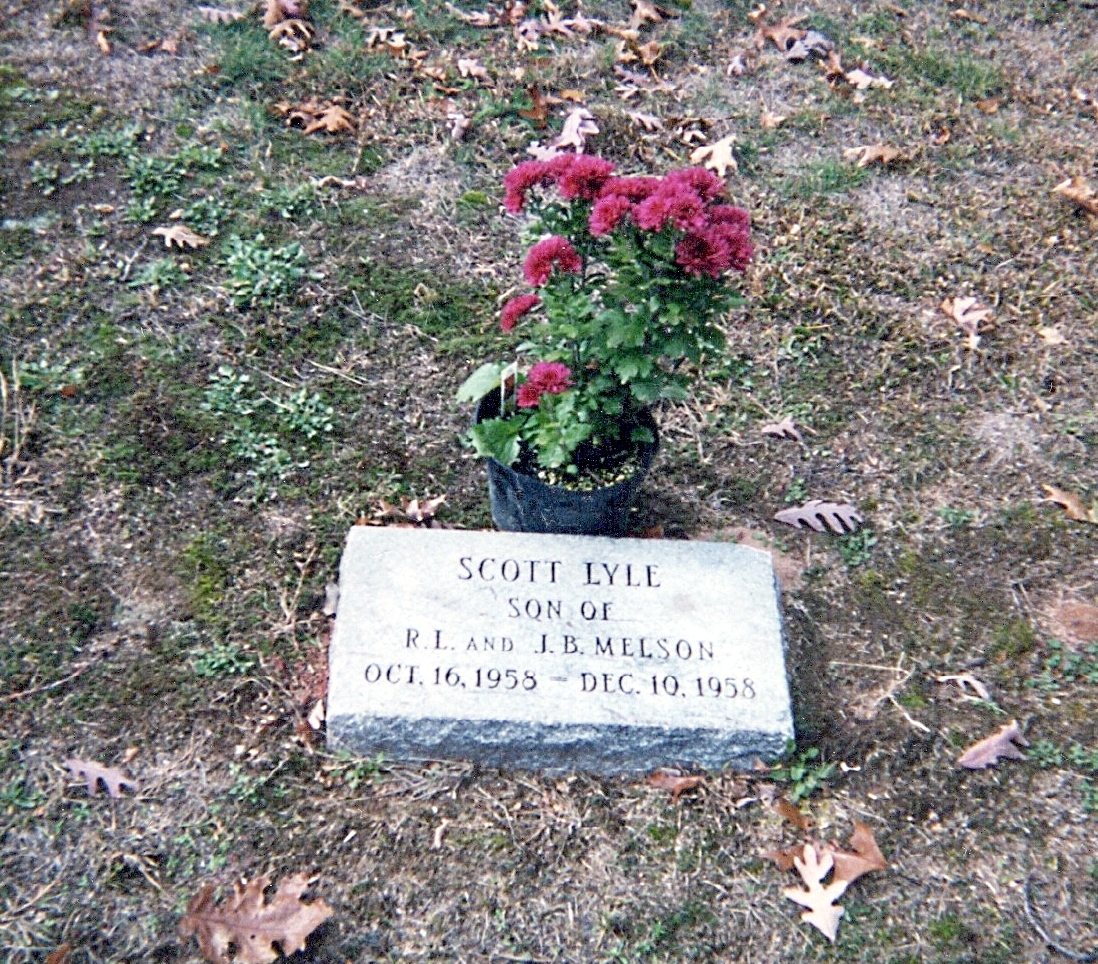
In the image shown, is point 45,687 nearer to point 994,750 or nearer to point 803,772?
point 803,772

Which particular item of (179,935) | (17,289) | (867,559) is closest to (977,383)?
(867,559)

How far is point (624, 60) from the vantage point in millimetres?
5359

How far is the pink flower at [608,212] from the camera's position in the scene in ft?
8.52

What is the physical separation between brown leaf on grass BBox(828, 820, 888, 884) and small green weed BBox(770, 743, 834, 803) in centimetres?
15

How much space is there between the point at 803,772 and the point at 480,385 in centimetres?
148

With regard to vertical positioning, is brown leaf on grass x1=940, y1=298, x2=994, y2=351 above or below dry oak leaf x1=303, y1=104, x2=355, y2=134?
above

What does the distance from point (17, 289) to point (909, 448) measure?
3458mm

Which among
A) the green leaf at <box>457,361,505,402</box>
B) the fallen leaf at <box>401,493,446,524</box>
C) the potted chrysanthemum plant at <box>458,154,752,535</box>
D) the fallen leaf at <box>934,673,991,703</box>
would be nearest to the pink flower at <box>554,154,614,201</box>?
the potted chrysanthemum plant at <box>458,154,752,535</box>

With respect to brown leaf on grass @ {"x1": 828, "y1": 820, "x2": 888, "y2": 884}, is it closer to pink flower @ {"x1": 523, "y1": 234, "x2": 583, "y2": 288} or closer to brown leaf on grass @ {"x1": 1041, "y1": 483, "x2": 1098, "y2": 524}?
brown leaf on grass @ {"x1": 1041, "y1": 483, "x2": 1098, "y2": 524}

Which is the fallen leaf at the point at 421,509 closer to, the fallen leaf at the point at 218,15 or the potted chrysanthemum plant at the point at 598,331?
the potted chrysanthemum plant at the point at 598,331

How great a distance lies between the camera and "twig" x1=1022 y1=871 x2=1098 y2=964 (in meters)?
2.76

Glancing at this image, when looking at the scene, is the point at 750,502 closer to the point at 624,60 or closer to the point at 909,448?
the point at 909,448

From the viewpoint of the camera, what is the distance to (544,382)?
2865mm

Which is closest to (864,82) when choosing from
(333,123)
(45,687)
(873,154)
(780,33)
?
(780,33)
